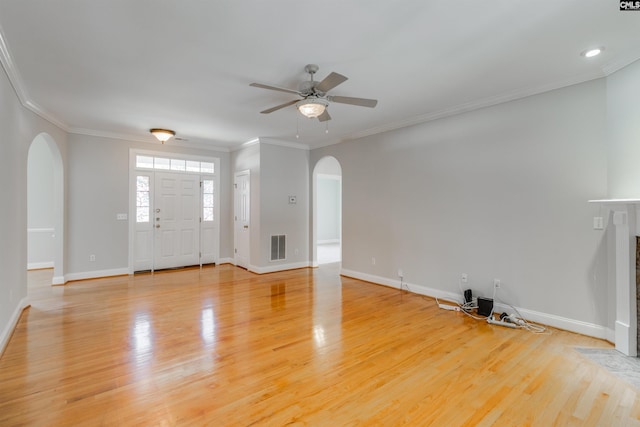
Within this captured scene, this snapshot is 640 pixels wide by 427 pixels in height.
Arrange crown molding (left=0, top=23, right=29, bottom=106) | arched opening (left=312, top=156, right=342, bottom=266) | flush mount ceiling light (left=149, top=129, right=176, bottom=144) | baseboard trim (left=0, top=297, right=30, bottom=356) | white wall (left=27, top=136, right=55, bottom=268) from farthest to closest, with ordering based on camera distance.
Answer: arched opening (left=312, top=156, right=342, bottom=266) → white wall (left=27, top=136, right=55, bottom=268) → flush mount ceiling light (left=149, top=129, right=176, bottom=144) → baseboard trim (left=0, top=297, right=30, bottom=356) → crown molding (left=0, top=23, right=29, bottom=106)

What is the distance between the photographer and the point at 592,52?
2.71 meters

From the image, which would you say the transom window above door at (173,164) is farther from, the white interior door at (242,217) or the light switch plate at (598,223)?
the light switch plate at (598,223)

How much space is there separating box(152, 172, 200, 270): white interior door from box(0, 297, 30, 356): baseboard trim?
2454mm

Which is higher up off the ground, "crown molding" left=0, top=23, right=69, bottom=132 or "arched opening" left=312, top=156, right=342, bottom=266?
"crown molding" left=0, top=23, right=69, bottom=132

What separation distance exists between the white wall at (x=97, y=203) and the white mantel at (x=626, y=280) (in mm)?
7320

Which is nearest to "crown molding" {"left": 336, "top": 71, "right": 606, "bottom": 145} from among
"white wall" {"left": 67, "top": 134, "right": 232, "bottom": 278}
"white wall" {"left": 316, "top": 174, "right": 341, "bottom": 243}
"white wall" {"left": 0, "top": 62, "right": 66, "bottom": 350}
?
"white wall" {"left": 0, "top": 62, "right": 66, "bottom": 350}

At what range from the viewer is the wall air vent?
6371 millimetres

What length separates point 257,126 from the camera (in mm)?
5211

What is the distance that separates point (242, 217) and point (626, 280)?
612 cm

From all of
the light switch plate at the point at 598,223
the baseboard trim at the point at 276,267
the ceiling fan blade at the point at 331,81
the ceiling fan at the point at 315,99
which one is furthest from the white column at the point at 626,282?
the baseboard trim at the point at 276,267

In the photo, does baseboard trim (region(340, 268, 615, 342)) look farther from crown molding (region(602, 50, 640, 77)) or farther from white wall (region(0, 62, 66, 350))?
white wall (region(0, 62, 66, 350))

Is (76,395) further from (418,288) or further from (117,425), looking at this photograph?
(418,288)

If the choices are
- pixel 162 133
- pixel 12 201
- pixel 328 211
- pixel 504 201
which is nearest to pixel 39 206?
pixel 162 133

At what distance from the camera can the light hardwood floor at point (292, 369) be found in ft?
6.51
